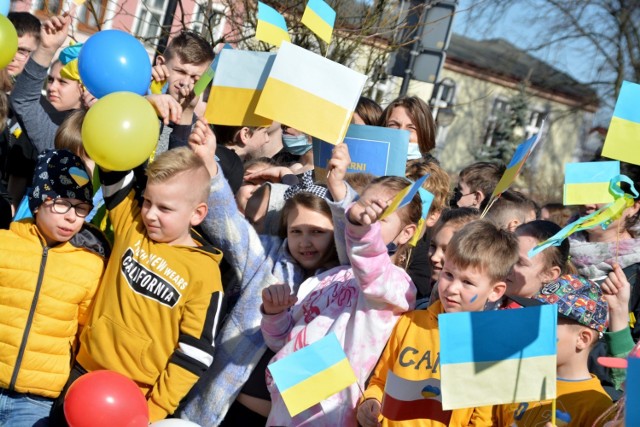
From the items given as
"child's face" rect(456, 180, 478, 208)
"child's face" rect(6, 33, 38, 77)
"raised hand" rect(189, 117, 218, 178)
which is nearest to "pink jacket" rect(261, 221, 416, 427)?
"raised hand" rect(189, 117, 218, 178)

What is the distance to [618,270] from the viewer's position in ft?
11.5

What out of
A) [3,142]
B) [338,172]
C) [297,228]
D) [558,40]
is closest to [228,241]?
[297,228]

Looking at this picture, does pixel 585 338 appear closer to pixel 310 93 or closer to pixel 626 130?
pixel 626 130

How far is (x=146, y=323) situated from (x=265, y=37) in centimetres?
125

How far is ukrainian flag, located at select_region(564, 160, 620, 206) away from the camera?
11.6ft

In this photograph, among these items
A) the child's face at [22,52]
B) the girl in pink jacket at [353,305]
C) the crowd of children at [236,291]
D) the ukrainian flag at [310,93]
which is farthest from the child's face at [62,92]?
the girl in pink jacket at [353,305]

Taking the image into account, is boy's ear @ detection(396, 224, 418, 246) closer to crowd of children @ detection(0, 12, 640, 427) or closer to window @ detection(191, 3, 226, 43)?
crowd of children @ detection(0, 12, 640, 427)

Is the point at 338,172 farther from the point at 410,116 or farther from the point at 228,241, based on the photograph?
the point at 410,116

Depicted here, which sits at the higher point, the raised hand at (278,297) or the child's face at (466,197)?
the child's face at (466,197)

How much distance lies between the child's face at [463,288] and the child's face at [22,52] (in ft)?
10.6

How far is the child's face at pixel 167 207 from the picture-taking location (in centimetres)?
326

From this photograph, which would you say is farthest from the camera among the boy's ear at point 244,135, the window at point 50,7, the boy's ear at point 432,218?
the window at point 50,7

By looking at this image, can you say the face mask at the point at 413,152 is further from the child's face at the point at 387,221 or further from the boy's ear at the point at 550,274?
the boy's ear at the point at 550,274

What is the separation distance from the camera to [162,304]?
323cm
